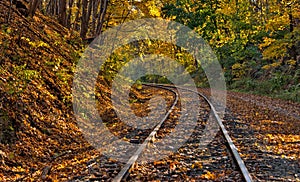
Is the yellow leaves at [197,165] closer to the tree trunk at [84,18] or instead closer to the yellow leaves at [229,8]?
the tree trunk at [84,18]

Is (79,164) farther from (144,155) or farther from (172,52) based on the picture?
(172,52)

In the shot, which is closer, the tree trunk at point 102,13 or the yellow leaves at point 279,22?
the tree trunk at point 102,13

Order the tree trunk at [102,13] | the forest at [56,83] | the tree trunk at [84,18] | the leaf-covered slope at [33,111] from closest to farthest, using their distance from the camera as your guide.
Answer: the leaf-covered slope at [33,111] → the forest at [56,83] → the tree trunk at [84,18] → the tree trunk at [102,13]

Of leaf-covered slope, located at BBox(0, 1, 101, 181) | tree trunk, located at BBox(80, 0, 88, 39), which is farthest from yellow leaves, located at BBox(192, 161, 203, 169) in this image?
tree trunk, located at BBox(80, 0, 88, 39)


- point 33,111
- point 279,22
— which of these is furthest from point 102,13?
point 279,22

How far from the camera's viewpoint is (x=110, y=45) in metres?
19.8

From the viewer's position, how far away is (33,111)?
8.05 metres

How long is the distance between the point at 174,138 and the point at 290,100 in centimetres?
1256

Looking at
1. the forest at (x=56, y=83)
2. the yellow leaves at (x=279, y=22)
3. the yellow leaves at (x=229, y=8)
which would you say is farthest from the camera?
the yellow leaves at (x=229, y=8)

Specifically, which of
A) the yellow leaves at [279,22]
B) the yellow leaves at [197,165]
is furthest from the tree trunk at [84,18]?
the yellow leaves at [197,165]

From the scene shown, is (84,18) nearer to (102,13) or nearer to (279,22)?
(102,13)

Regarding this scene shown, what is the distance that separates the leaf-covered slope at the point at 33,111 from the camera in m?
6.32

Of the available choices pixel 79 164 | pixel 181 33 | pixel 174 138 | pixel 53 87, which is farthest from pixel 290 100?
pixel 181 33

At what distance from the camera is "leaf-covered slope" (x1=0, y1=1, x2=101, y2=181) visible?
632 centimetres
